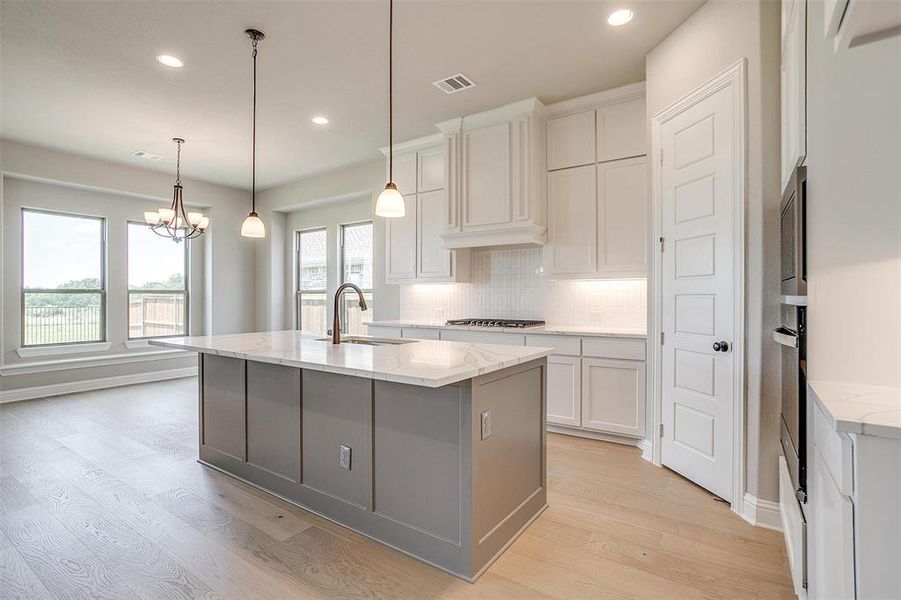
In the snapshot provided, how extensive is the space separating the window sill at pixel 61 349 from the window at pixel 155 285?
0.37m

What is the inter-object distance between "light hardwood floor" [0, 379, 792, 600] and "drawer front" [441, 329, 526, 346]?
1.10 meters

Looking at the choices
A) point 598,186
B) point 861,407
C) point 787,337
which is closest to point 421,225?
point 598,186

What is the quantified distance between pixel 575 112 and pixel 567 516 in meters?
3.29

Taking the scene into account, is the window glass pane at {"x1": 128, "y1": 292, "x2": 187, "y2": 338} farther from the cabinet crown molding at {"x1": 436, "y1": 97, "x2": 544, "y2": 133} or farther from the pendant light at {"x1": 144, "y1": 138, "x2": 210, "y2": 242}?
the cabinet crown molding at {"x1": 436, "y1": 97, "x2": 544, "y2": 133}

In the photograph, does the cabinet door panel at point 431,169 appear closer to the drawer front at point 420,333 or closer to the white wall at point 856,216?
the drawer front at point 420,333

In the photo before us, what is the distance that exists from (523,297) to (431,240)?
120 centimetres

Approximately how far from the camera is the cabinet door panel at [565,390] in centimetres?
Result: 361

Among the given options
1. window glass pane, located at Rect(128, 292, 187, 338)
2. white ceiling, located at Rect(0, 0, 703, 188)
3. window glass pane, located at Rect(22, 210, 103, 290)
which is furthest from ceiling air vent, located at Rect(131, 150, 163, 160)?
window glass pane, located at Rect(128, 292, 187, 338)

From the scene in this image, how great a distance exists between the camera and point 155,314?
6312 mm

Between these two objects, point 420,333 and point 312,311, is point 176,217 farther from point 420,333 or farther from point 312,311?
point 420,333

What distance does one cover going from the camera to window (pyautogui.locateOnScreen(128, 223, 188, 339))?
6.05 m

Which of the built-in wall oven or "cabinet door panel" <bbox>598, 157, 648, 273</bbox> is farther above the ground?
"cabinet door panel" <bbox>598, 157, 648, 273</bbox>

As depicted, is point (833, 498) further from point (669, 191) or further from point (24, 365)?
point (24, 365)

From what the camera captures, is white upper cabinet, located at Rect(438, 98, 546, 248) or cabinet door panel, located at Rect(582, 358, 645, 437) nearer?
cabinet door panel, located at Rect(582, 358, 645, 437)
